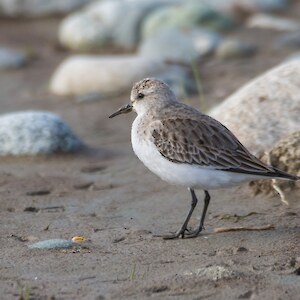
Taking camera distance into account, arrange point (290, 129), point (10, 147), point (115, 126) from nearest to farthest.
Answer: point (290, 129) → point (10, 147) → point (115, 126)

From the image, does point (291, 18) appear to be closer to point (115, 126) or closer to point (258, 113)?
point (115, 126)

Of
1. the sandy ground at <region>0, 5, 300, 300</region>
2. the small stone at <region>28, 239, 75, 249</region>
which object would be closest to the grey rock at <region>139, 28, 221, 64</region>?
the sandy ground at <region>0, 5, 300, 300</region>

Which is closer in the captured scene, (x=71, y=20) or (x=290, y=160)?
(x=290, y=160)

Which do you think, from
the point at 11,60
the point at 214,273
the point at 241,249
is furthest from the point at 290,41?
the point at 214,273

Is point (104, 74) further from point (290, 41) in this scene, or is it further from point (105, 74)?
point (290, 41)

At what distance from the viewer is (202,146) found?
19.8 ft

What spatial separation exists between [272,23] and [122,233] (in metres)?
8.33

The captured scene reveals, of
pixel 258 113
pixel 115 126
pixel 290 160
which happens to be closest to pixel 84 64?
pixel 115 126

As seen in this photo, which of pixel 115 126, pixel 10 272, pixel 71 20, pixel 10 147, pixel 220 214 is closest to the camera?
pixel 10 272

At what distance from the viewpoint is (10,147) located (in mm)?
8406

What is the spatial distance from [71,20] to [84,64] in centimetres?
302

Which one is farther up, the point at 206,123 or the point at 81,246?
the point at 206,123

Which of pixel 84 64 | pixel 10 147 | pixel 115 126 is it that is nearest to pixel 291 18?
pixel 84 64

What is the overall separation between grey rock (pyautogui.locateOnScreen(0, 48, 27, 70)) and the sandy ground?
104 inches
